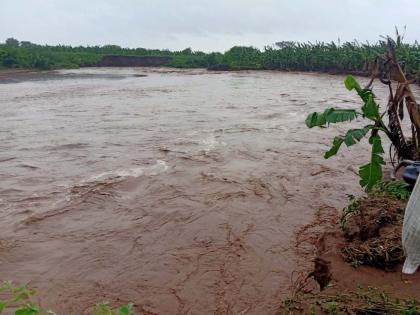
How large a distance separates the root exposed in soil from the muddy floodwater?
54 centimetres

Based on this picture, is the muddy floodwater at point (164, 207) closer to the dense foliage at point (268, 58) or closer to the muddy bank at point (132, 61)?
the dense foliage at point (268, 58)

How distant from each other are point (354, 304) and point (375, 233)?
1562 millimetres

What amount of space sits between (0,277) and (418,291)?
369 centimetres

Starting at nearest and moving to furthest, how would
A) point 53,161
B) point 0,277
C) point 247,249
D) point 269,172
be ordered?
point 0,277, point 247,249, point 269,172, point 53,161

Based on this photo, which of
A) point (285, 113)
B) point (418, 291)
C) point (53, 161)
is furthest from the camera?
point (285, 113)

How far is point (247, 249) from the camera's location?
490cm

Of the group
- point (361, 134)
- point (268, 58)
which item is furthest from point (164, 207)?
point (268, 58)

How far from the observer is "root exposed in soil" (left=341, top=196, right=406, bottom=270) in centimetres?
382

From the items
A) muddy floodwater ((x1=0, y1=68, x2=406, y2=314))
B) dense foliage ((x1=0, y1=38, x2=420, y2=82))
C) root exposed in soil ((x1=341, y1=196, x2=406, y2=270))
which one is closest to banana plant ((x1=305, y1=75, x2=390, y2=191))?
root exposed in soil ((x1=341, y1=196, x2=406, y2=270))

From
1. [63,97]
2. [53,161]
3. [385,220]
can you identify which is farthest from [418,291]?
[63,97]

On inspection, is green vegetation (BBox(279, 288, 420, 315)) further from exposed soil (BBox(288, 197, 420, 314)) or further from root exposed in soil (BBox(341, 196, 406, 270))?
root exposed in soil (BBox(341, 196, 406, 270))

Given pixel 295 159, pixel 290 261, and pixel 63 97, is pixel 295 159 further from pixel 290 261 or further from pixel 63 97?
pixel 63 97

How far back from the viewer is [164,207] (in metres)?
6.14

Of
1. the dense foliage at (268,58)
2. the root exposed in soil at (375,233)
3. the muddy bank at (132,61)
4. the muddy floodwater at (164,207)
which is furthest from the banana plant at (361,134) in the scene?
the muddy bank at (132,61)
